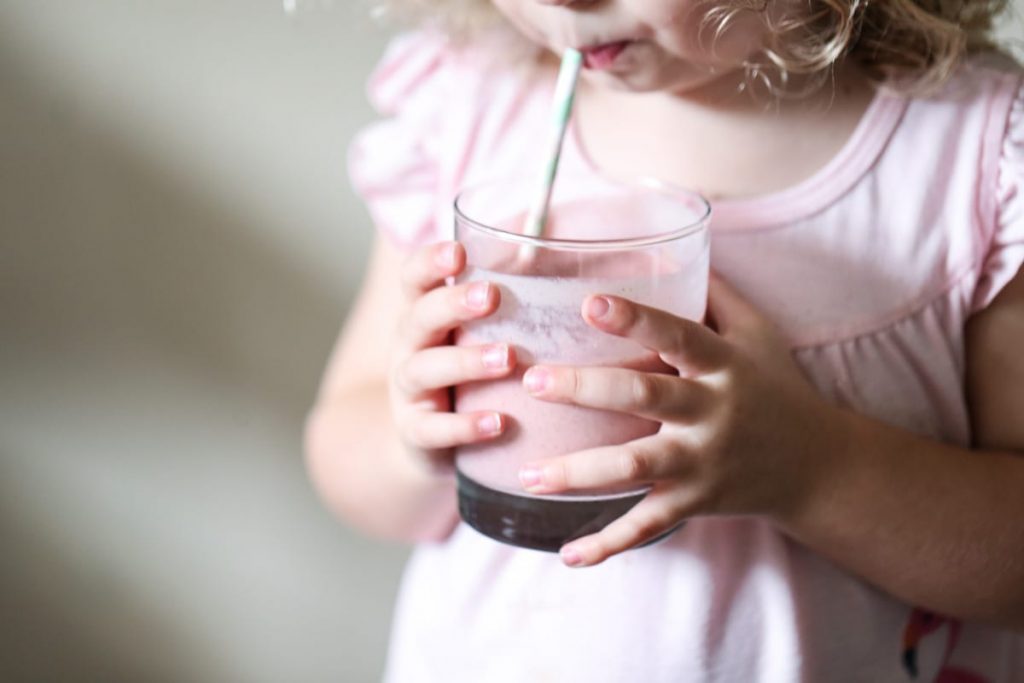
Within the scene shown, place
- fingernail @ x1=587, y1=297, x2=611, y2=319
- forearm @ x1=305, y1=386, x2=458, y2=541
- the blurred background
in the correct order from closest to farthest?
fingernail @ x1=587, y1=297, x2=611, y2=319
forearm @ x1=305, y1=386, x2=458, y2=541
the blurred background

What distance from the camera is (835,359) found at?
65 cm

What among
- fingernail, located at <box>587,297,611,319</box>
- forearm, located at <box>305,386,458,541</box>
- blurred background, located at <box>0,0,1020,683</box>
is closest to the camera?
fingernail, located at <box>587,297,611,319</box>

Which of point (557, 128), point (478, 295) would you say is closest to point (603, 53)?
point (557, 128)

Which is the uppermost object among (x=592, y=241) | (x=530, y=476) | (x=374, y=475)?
(x=592, y=241)

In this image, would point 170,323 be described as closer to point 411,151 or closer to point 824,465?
point 411,151

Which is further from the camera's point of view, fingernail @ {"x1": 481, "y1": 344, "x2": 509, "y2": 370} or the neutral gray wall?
A: the neutral gray wall

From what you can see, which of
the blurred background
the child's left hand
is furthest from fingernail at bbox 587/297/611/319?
the blurred background

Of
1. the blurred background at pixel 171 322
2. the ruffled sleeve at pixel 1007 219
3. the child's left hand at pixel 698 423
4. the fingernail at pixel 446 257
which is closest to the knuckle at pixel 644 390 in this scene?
the child's left hand at pixel 698 423

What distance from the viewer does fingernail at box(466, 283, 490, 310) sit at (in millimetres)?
524

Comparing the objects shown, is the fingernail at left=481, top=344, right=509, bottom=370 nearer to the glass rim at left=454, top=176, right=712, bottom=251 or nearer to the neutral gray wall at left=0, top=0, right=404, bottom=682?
the glass rim at left=454, top=176, right=712, bottom=251

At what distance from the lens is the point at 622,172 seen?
0.72m

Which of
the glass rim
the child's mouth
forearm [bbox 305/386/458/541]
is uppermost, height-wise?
the child's mouth

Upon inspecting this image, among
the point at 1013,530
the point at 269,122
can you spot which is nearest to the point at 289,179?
the point at 269,122

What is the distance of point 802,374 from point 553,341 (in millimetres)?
189
